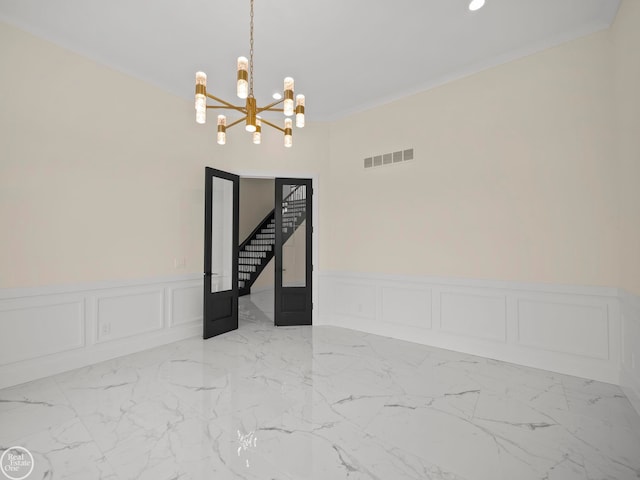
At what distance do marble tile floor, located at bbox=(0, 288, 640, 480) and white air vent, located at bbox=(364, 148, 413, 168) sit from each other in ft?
8.97

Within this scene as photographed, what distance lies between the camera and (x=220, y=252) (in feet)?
16.2

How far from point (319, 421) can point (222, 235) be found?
10.8 feet

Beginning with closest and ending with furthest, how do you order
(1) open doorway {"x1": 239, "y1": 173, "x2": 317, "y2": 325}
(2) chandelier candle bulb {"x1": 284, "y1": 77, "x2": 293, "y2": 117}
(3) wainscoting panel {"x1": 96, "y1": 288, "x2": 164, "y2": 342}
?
(2) chandelier candle bulb {"x1": 284, "y1": 77, "x2": 293, "y2": 117}, (3) wainscoting panel {"x1": 96, "y1": 288, "x2": 164, "y2": 342}, (1) open doorway {"x1": 239, "y1": 173, "x2": 317, "y2": 325}

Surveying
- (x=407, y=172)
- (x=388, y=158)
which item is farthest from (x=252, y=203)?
(x=407, y=172)

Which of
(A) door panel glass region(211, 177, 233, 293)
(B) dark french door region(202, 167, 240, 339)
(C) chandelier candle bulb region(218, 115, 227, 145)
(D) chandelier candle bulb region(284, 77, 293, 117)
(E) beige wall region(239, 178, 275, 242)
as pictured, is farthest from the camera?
(E) beige wall region(239, 178, 275, 242)

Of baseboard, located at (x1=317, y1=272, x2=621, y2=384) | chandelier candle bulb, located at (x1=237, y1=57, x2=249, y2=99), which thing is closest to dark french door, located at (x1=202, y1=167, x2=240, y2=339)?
baseboard, located at (x1=317, y1=272, x2=621, y2=384)

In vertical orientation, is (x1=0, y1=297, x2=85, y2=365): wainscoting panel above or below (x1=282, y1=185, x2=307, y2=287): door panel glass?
below

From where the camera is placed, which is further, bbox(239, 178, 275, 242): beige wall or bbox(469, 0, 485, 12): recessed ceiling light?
bbox(239, 178, 275, 242): beige wall

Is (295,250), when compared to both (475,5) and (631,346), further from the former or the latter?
(631,346)

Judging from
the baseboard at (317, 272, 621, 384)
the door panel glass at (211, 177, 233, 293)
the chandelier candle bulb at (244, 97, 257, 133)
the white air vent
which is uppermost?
the white air vent

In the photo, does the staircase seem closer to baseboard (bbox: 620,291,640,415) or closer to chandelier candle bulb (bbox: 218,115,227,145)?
chandelier candle bulb (bbox: 218,115,227,145)

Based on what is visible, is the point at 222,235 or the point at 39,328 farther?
the point at 222,235

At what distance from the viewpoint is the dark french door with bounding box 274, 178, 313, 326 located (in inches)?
209

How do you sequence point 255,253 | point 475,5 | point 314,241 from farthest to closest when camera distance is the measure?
point 255,253, point 314,241, point 475,5
